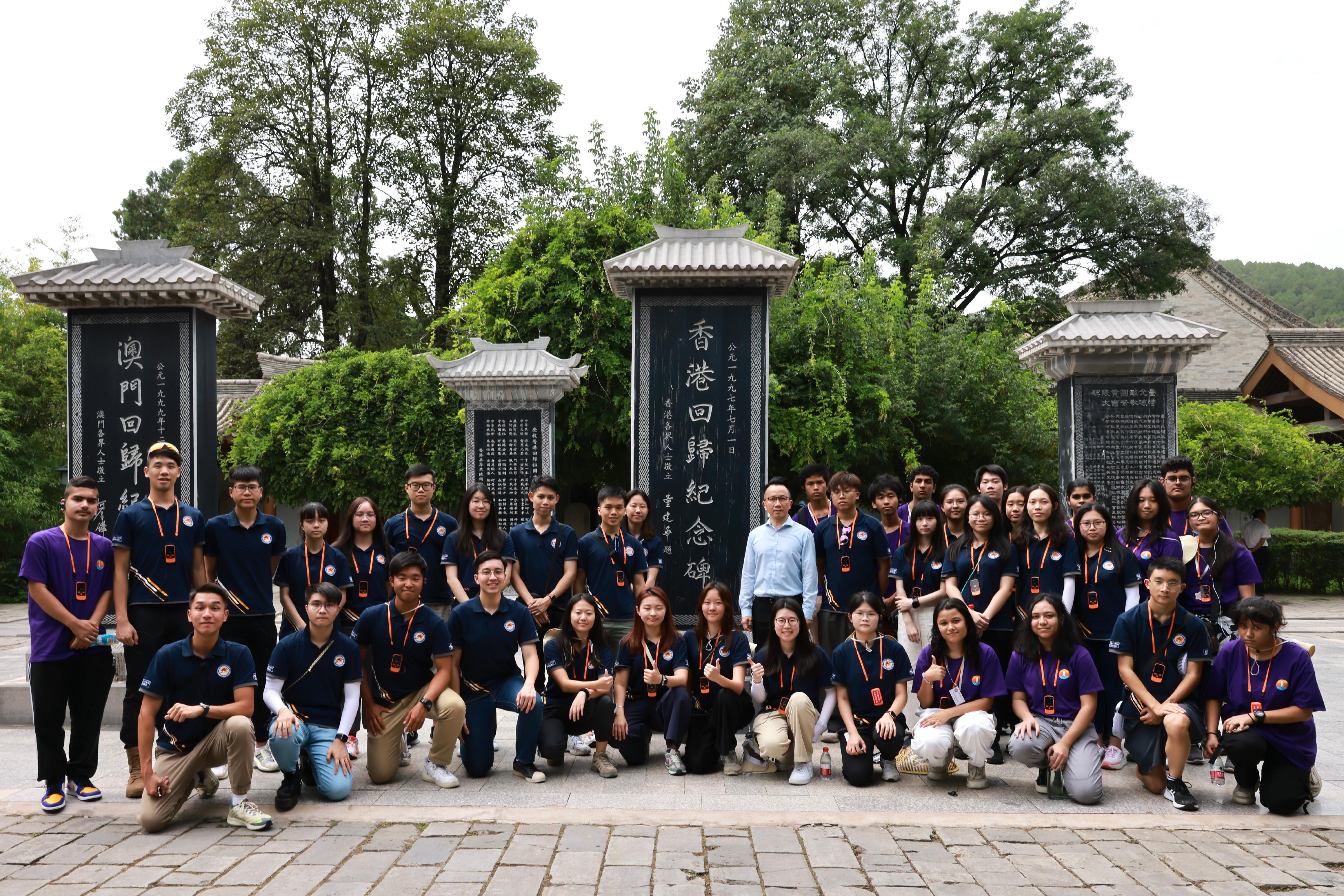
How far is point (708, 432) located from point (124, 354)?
4615 mm

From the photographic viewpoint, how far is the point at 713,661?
5.23 meters

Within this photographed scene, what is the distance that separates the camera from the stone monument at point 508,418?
826 cm

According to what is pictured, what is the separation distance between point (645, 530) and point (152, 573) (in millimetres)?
2958

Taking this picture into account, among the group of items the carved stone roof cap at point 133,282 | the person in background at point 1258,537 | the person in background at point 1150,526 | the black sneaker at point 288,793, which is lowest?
the black sneaker at point 288,793

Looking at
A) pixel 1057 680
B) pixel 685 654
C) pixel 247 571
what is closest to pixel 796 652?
pixel 685 654

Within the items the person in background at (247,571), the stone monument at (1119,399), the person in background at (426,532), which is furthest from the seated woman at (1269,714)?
the person in background at (247,571)

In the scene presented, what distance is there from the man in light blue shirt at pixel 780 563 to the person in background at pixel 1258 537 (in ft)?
28.0

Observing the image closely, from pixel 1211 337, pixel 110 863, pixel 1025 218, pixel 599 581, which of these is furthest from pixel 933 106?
pixel 110 863

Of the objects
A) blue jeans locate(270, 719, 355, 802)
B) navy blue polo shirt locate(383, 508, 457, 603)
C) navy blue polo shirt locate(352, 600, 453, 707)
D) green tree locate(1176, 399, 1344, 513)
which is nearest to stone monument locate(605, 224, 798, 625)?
navy blue polo shirt locate(383, 508, 457, 603)

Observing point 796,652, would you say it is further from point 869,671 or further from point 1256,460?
point 1256,460

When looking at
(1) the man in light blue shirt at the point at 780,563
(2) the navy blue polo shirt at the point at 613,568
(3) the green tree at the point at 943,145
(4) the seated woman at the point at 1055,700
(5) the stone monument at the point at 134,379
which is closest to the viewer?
(4) the seated woman at the point at 1055,700

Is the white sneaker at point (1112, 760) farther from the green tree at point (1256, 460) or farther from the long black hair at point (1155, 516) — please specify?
the green tree at point (1256, 460)

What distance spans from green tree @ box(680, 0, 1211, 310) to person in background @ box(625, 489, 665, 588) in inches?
453

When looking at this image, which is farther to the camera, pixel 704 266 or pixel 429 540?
pixel 704 266
